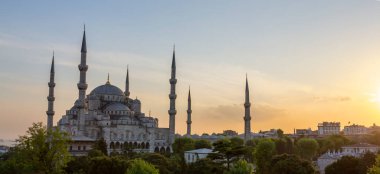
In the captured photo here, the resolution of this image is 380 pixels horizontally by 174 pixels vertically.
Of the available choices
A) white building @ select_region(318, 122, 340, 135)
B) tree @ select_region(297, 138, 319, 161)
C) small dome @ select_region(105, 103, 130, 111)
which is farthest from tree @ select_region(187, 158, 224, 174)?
white building @ select_region(318, 122, 340, 135)

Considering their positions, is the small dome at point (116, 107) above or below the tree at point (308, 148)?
above

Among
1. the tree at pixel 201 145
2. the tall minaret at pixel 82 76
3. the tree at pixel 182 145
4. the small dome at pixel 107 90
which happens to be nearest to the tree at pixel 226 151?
the tree at pixel 182 145

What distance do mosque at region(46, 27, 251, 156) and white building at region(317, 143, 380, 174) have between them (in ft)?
65.9

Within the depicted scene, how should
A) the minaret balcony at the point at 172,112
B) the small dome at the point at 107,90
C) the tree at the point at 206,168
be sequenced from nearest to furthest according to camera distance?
the tree at the point at 206,168 → the minaret balcony at the point at 172,112 → the small dome at the point at 107,90

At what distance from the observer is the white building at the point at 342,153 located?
45.4 m

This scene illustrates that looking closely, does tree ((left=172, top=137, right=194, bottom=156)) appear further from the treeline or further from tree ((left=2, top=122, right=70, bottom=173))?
tree ((left=2, top=122, right=70, bottom=173))

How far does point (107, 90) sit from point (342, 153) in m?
40.7

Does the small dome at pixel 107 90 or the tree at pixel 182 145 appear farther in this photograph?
the small dome at pixel 107 90

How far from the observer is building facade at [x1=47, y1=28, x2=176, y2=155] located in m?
59.5

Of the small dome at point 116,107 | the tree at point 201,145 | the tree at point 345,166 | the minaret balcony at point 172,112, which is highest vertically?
the small dome at point 116,107

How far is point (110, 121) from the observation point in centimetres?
6719

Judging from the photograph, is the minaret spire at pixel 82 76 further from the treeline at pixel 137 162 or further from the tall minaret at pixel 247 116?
the tall minaret at pixel 247 116

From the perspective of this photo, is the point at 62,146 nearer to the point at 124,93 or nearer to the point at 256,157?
the point at 256,157

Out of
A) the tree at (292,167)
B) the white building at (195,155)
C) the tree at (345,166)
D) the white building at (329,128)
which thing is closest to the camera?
the tree at (292,167)
